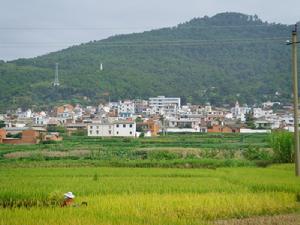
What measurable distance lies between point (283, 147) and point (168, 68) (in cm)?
9246

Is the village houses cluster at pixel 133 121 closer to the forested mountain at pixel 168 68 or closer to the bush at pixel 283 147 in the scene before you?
the forested mountain at pixel 168 68

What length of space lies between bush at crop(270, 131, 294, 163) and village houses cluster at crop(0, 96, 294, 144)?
26722mm

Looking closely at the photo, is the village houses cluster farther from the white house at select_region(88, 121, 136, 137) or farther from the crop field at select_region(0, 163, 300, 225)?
the crop field at select_region(0, 163, 300, 225)

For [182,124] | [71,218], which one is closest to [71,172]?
[71,218]

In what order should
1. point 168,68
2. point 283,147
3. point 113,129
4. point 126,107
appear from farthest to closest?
point 168,68 < point 126,107 < point 113,129 < point 283,147

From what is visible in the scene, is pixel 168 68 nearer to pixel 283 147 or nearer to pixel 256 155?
pixel 256 155

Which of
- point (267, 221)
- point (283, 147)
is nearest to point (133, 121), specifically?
point (283, 147)

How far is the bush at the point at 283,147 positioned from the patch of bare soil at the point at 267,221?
1526cm

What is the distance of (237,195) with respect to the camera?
12992 mm

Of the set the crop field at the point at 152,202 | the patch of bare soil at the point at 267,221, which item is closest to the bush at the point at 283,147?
the crop field at the point at 152,202

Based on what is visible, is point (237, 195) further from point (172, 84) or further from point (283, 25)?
point (283, 25)

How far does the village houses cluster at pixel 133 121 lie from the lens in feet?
192

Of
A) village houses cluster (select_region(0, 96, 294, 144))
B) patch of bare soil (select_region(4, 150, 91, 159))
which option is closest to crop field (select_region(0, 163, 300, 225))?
patch of bare soil (select_region(4, 150, 91, 159))

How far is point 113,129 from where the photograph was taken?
59250 millimetres
